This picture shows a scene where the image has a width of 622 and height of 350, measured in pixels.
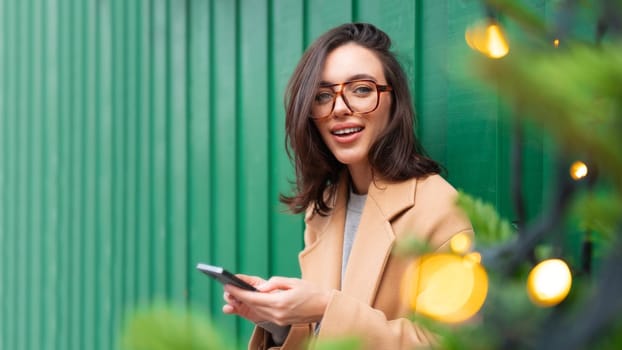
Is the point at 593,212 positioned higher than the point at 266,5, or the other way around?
the point at 266,5

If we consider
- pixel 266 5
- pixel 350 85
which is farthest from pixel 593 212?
pixel 266 5

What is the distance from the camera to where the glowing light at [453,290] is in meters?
0.43

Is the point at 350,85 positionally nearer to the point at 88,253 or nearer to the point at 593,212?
the point at 593,212

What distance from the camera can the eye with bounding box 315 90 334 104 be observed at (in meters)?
1.92

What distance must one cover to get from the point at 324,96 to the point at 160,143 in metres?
1.96

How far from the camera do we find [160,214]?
3.68 m

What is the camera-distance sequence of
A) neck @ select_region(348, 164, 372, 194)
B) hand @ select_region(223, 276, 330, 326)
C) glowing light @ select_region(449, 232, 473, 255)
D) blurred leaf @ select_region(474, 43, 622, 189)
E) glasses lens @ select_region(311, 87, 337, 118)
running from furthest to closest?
neck @ select_region(348, 164, 372, 194) → glasses lens @ select_region(311, 87, 337, 118) → hand @ select_region(223, 276, 330, 326) → glowing light @ select_region(449, 232, 473, 255) → blurred leaf @ select_region(474, 43, 622, 189)

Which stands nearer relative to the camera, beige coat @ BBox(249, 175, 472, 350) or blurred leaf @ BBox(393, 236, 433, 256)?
blurred leaf @ BBox(393, 236, 433, 256)

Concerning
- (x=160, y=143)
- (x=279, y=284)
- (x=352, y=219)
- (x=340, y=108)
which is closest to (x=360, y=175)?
(x=352, y=219)

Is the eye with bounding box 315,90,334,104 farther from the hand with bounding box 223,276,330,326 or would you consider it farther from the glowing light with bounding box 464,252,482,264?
the glowing light with bounding box 464,252,482,264

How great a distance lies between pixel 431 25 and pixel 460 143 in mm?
405

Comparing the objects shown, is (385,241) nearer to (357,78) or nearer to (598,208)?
(357,78)

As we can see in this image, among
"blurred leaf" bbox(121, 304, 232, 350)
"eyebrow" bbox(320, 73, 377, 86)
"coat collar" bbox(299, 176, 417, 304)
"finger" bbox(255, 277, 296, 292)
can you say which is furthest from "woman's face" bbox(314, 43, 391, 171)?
"blurred leaf" bbox(121, 304, 232, 350)

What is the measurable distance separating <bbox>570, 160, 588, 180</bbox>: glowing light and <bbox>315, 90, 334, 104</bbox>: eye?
4.77ft
